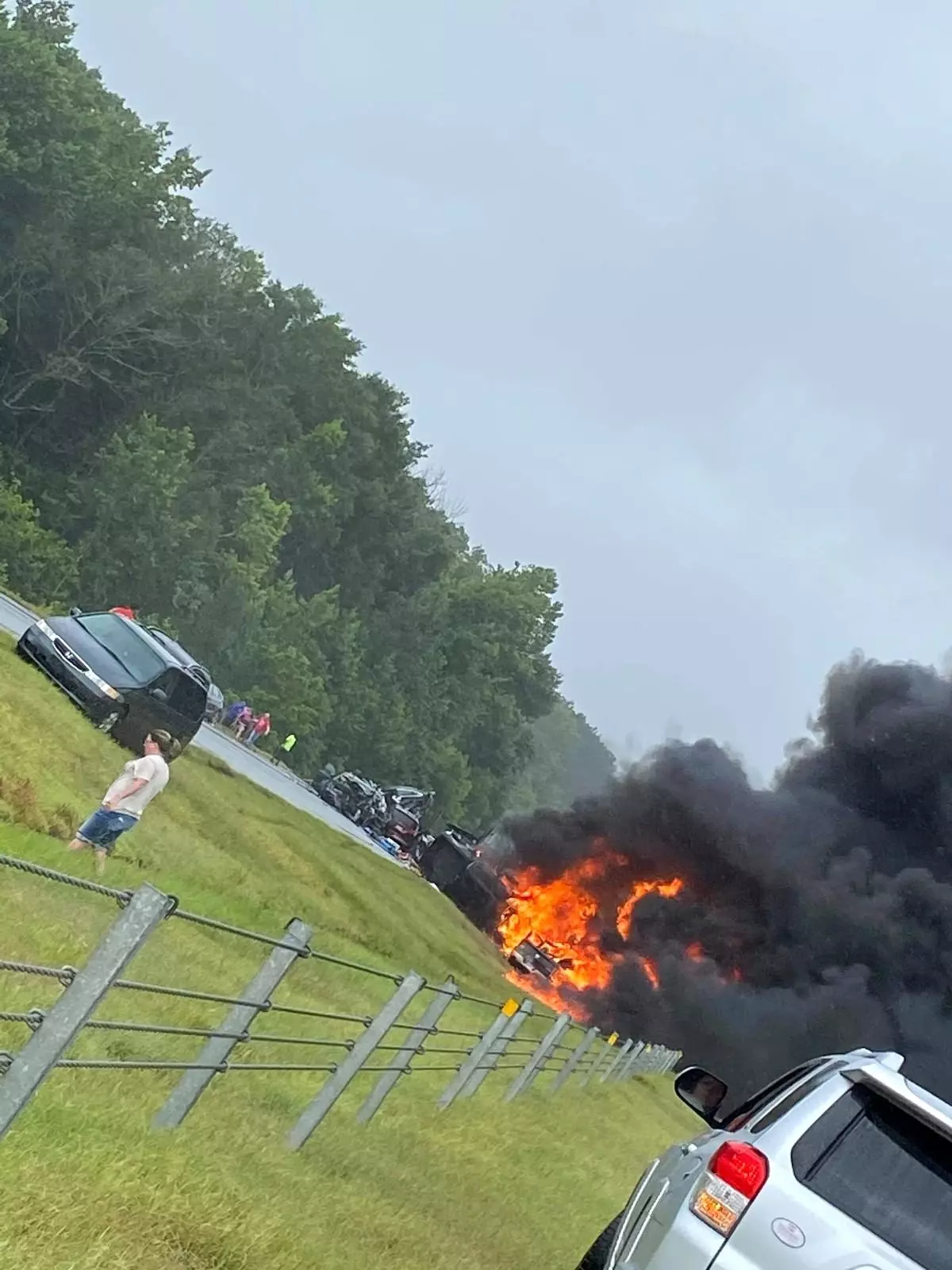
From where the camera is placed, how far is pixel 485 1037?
13.0 m

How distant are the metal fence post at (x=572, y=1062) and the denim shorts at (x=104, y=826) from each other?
6717 millimetres

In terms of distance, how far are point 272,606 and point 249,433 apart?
22.7 feet

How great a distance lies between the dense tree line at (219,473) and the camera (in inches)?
1972

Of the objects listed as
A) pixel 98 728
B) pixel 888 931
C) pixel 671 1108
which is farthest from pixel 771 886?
pixel 98 728

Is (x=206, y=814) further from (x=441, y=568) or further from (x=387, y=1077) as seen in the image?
(x=441, y=568)

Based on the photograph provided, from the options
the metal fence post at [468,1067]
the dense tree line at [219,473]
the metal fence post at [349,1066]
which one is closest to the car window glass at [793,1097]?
the metal fence post at [349,1066]

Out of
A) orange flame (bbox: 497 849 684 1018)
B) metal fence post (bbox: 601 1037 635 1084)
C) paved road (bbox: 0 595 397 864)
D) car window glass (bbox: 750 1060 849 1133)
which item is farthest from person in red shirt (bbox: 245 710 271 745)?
car window glass (bbox: 750 1060 849 1133)

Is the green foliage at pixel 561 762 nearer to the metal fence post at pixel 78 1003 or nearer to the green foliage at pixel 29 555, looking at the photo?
the green foliage at pixel 29 555

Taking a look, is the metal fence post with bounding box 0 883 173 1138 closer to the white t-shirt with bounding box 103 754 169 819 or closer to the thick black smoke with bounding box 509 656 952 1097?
the white t-shirt with bounding box 103 754 169 819

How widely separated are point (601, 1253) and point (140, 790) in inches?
294

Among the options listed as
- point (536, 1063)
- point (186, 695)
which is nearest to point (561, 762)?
point (186, 695)

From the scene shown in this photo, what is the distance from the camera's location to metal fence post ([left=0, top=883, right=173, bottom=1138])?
16.2ft

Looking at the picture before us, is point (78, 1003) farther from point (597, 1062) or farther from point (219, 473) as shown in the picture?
point (219, 473)

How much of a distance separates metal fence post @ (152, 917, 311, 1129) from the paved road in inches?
762
